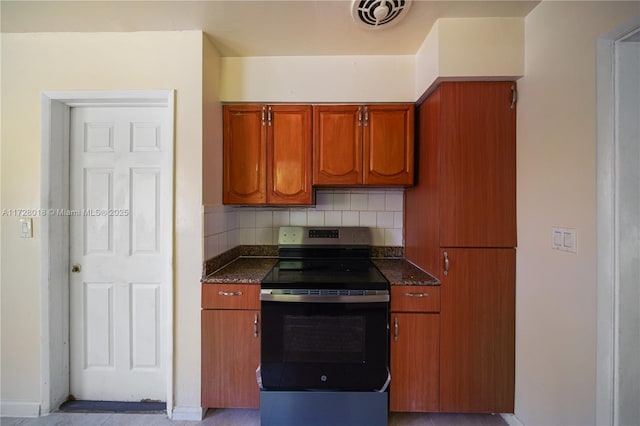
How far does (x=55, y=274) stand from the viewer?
5.27 ft

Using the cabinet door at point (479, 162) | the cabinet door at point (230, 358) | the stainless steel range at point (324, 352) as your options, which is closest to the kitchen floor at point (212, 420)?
the cabinet door at point (230, 358)

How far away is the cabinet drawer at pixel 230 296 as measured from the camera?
4.98 feet

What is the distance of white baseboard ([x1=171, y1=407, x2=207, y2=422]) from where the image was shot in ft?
5.00

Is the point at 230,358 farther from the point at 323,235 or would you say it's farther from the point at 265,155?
the point at 265,155

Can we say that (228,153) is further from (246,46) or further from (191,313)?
(191,313)

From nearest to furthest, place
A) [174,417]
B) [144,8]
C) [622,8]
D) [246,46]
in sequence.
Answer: [622,8]
[144,8]
[174,417]
[246,46]

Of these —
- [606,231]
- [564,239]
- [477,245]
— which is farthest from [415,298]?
[606,231]

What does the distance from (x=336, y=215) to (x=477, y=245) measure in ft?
3.49

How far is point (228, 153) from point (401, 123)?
128 cm

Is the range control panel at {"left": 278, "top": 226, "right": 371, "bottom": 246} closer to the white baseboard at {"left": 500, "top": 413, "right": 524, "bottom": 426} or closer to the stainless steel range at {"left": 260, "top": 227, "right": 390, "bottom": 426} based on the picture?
the stainless steel range at {"left": 260, "top": 227, "right": 390, "bottom": 426}

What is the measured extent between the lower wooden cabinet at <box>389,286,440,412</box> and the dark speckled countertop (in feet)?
0.36

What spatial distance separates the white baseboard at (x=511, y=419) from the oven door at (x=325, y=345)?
2.68 feet

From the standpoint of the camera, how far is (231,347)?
152 centimetres

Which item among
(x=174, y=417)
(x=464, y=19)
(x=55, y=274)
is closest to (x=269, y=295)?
(x=174, y=417)
